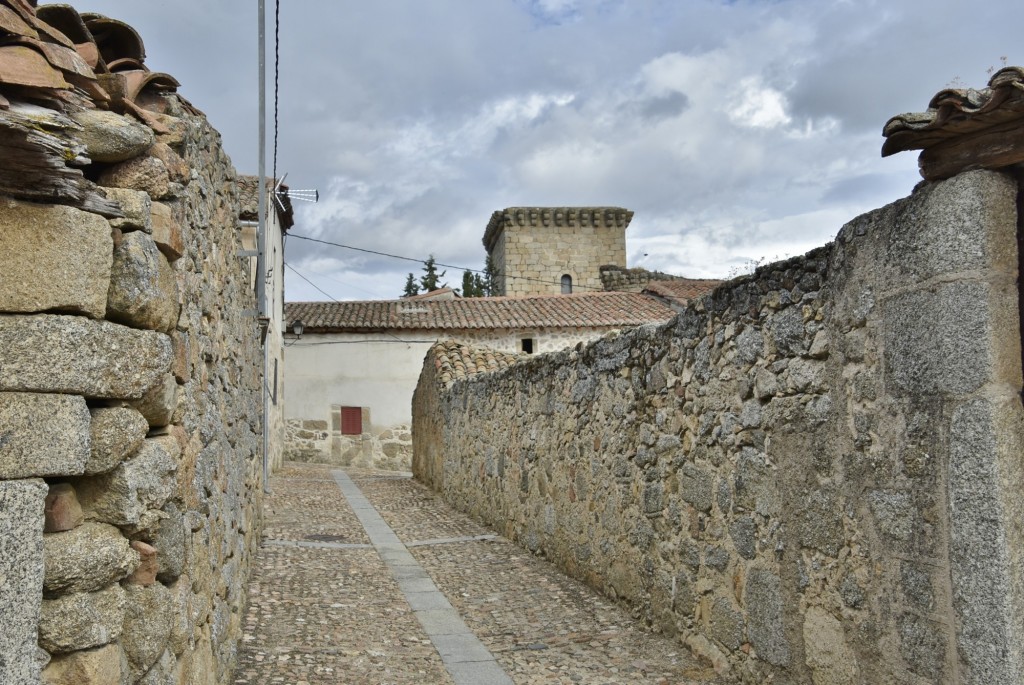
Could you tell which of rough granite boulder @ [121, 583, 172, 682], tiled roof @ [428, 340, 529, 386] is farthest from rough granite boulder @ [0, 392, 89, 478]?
tiled roof @ [428, 340, 529, 386]

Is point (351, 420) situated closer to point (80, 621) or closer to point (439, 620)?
point (439, 620)

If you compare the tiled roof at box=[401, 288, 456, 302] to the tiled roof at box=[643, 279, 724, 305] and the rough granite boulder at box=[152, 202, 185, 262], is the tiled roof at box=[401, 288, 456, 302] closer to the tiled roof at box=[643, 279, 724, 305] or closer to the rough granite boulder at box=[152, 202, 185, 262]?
the tiled roof at box=[643, 279, 724, 305]

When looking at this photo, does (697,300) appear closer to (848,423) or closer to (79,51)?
(848,423)

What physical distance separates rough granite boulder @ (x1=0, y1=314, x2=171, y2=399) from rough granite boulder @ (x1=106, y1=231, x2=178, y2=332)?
0.05 meters

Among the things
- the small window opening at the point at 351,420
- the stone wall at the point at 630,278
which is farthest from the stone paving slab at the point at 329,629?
the stone wall at the point at 630,278

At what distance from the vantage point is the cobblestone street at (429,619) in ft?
15.2

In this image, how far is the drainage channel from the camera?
4695 mm

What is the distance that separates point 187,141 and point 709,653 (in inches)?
139

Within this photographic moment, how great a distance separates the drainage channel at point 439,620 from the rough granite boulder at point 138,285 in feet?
9.04

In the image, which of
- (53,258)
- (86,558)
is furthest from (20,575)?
(53,258)

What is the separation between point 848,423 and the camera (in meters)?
3.45

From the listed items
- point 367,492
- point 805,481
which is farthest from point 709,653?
point 367,492

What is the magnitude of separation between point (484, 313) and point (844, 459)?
17903 millimetres

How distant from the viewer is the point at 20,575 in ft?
7.11
